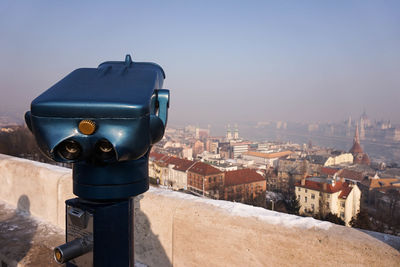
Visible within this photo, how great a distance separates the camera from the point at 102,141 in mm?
871

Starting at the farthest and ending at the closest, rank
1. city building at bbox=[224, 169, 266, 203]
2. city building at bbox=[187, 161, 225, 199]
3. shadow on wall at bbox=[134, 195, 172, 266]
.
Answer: city building at bbox=[224, 169, 266, 203], city building at bbox=[187, 161, 225, 199], shadow on wall at bbox=[134, 195, 172, 266]

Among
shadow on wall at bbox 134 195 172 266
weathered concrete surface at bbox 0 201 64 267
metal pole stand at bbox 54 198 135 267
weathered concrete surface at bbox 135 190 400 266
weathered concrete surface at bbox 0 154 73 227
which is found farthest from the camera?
weathered concrete surface at bbox 0 154 73 227

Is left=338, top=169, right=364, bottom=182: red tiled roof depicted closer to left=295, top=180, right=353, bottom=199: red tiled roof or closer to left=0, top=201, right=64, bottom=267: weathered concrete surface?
left=295, top=180, right=353, bottom=199: red tiled roof

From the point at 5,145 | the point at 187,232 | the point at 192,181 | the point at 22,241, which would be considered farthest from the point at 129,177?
the point at 192,181

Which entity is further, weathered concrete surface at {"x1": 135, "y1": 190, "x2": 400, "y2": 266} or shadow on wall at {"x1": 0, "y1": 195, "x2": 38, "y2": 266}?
shadow on wall at {"x1": 0, "y1": 195, "x2": 38, "y2": 266}

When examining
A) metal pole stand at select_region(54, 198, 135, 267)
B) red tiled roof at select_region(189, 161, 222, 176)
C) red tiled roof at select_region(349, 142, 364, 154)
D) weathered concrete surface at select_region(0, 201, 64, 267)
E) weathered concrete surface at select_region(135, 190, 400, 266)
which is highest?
metal pole stand at select_region(54, 198, 135, 267)

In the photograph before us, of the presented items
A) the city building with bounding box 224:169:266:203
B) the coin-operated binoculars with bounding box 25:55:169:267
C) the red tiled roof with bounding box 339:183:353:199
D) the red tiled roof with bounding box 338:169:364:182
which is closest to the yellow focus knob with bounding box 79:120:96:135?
the coin-operated binoculars with bounding box 25:55:169:267

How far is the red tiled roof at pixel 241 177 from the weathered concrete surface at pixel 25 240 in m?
19.9

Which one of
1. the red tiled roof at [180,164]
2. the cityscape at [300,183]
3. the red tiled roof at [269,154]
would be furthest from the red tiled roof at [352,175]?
the red tiled roof at [180,164]

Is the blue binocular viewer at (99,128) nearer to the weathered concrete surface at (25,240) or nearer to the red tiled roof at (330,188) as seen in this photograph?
the weathered concrete surface at (25,240)

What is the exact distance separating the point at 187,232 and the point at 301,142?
165ft

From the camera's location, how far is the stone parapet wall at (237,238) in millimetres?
1284

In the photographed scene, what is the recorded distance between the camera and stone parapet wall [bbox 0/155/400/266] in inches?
50.6

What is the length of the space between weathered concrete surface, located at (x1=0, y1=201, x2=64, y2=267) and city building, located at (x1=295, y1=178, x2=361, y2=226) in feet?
61.1
